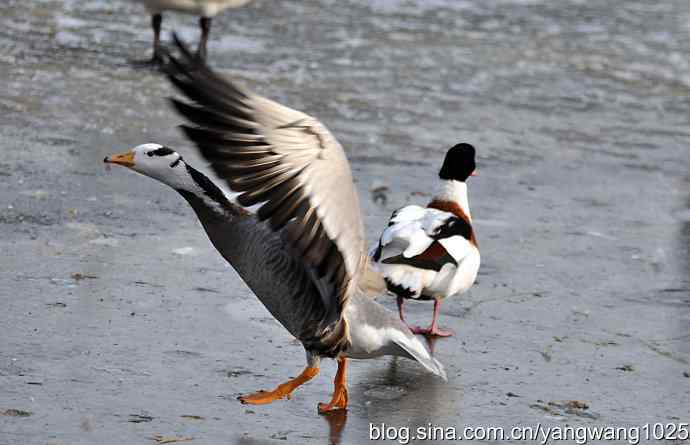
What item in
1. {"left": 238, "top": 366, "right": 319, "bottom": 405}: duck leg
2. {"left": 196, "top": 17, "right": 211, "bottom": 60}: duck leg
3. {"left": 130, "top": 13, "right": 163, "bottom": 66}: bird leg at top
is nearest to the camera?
{"left": 238, "top": 366, "right": 319, "bottom": 405}: duck leg

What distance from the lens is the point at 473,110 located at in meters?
10.9

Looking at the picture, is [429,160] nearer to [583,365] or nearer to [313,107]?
[313,107]

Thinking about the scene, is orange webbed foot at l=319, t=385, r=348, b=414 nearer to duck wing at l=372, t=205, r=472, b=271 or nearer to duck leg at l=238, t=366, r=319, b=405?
duck leg at l=238, t=366, r=319, b=405

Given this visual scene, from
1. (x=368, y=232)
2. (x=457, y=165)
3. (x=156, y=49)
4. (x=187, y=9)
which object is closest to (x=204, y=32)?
(x=187, y=9)

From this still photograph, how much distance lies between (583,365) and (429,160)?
3752 millimetres

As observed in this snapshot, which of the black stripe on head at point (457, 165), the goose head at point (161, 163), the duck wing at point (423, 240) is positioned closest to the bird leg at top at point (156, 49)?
the black stripe on head at point (457, 165)

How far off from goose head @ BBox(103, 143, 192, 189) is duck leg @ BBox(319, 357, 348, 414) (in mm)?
940

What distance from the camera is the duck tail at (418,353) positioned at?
4.93 metres

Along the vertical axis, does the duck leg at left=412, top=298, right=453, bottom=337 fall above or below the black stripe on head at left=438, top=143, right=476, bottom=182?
below

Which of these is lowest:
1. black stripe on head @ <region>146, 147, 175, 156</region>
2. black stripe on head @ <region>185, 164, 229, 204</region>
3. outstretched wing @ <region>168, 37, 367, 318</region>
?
black stripe on head @ <region>185, 164, 229, 204</region>

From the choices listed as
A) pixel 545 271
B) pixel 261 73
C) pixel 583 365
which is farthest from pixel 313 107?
pixel 583 365

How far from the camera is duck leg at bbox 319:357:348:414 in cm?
486

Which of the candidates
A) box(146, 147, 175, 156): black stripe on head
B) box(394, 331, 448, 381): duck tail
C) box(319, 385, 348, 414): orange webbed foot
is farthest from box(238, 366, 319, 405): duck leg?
box(146, 147, 175, 156): black stripe on head

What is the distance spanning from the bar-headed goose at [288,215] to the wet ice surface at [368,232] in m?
0.29
